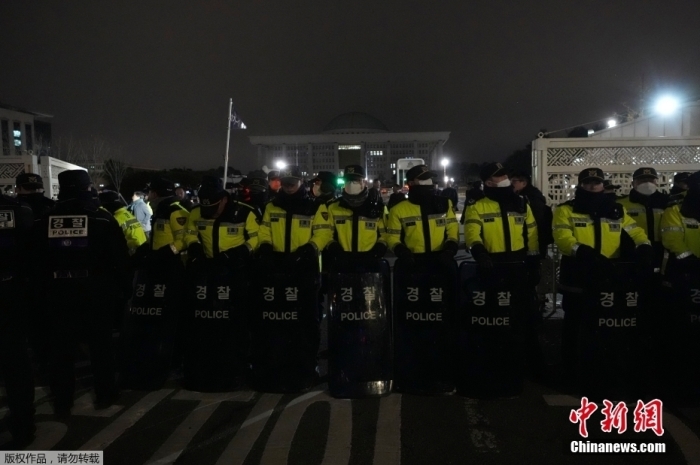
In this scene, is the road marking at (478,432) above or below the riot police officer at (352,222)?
below

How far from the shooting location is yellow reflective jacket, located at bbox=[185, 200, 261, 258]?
210 inches

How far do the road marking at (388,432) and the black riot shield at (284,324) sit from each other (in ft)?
2.74

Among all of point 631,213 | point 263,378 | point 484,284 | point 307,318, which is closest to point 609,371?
point 484,284

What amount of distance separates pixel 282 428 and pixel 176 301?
73.1 inches

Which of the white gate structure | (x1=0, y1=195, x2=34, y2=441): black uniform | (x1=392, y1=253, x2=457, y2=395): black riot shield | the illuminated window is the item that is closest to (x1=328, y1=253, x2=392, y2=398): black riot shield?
(x1=392, y1=253, x2=457, y2=395): black riot shield

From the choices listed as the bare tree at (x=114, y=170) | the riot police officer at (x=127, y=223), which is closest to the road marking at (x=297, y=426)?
the riot police officer at (x=127, y=223)

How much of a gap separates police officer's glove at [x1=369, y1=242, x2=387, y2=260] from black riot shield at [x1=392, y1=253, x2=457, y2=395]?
11.0 inches

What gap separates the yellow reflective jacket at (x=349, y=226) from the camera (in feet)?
16.9

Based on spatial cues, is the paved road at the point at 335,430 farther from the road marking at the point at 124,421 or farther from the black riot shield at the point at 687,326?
the black riot shield at the point at 687,326

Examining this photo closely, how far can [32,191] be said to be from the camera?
5645 mm

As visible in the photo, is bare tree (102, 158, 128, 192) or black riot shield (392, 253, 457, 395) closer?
black riot shield (392, 253, 457, 395)

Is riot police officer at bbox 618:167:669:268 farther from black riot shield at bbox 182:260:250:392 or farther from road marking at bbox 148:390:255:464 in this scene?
road marking at bbox 148:390:255:464

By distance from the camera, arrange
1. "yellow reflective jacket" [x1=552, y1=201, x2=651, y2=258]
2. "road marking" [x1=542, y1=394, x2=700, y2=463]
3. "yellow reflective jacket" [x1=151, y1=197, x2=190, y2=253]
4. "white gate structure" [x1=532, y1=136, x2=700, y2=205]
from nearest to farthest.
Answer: "road marking" [x1=542, y1=394, x2=700, y2=463] → "yellow reflective jacket" [x1=552, y1=201, x2=651, y2=258] → "yellow reflective jacket" [x1=151, y1=197, x2=190, y2=253] → "white gate structure" [x1=532, y1=136, x2=700, y2=205]

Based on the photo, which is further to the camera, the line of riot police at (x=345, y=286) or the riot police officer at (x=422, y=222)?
the riot police officer at (x=422, y=222)
